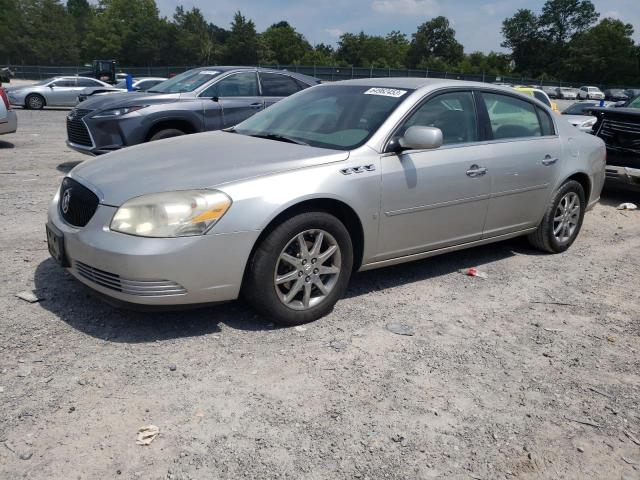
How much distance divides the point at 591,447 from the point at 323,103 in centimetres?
312

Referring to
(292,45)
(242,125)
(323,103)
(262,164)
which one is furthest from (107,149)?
(292,45)

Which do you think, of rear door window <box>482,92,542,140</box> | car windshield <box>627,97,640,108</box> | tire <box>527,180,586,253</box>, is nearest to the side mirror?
rear door window <box>482,92,542,140</box>

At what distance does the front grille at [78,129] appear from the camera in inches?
319

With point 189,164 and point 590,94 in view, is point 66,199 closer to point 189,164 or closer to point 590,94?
point 189,164

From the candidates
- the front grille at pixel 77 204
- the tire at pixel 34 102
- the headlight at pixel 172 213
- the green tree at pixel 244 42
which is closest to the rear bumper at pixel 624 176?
the headlight at pixel 172 213

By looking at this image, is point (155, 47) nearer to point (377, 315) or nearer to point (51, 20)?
point (51, 20)

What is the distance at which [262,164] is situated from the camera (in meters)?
3.70

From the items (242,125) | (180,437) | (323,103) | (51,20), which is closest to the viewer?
(180,437)

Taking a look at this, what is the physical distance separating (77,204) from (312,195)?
148 centimetres

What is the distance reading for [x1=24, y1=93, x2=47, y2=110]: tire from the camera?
22.1 meters

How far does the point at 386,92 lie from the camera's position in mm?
4477

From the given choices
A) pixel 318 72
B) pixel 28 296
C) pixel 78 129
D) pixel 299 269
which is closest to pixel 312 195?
pixel 299 269

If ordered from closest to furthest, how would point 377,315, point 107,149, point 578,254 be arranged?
point 377,315
point 578,254
point 107,149

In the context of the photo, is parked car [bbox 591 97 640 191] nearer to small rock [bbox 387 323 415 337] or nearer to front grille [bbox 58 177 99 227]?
small rock [bbox 387 323 415 337]
